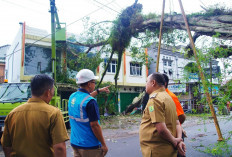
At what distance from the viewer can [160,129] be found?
86.2 inches

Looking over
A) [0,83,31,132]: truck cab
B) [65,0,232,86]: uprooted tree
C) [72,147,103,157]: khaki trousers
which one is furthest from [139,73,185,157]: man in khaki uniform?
[0,83,31,132]: truck cab

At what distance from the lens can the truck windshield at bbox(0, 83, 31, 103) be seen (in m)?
7.71

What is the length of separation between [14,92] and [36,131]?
7.12 metres

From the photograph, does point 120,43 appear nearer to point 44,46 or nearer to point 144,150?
point 144,150

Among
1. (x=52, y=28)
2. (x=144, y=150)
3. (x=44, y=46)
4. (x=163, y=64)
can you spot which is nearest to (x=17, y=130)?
(x=144, y=150)

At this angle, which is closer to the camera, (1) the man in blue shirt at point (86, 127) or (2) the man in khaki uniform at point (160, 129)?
(2) the man in khaki uniform at point (160, 129)

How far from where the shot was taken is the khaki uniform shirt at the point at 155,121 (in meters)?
2.24

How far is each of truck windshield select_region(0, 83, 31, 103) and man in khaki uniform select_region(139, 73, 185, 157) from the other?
255 inches

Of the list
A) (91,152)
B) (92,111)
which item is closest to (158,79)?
(92,111)

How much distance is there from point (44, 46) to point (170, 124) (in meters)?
16.6

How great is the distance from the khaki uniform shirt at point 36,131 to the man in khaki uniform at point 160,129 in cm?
97

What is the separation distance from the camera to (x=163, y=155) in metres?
2.24

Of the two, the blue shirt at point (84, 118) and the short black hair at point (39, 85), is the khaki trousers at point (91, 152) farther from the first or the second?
the short black hair at point (39, 85)

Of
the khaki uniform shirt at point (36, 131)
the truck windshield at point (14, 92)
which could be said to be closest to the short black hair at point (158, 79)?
the khaki uniform shirt at point (36, 131)
